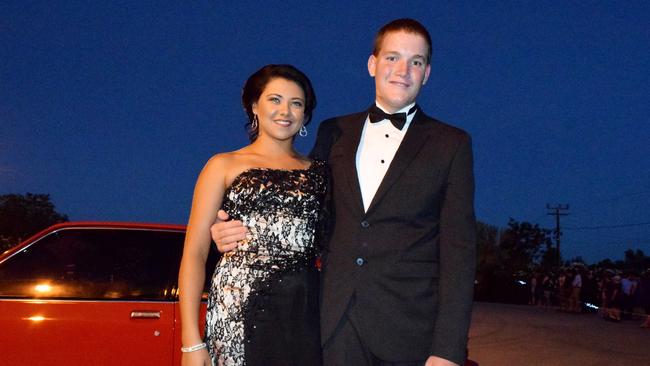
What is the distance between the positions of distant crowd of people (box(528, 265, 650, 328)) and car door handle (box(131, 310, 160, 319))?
14742 millimetres

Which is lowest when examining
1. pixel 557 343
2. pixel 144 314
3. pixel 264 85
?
pixel 557 343

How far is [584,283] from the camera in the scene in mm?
25328

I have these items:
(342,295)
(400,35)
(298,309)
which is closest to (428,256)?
(342,295)

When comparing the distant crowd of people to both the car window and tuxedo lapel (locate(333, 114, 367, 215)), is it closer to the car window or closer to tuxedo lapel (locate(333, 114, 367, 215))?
the car window

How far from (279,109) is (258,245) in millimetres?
716

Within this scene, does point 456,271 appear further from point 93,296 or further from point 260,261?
point 93,296

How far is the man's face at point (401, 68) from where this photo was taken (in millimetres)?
3029

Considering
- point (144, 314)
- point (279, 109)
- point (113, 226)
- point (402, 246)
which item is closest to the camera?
point (402, 246)

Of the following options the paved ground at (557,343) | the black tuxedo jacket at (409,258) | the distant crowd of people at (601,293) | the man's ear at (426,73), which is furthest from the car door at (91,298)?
the distant crowd of people at (601,293)

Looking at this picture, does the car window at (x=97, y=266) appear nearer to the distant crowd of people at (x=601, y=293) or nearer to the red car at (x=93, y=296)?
the red car at (x=93, y=296)

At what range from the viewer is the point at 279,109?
3.38 m

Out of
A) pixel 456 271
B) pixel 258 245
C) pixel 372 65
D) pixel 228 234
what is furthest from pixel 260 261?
pixel 372 65

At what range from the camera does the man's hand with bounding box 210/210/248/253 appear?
3027 millimetres

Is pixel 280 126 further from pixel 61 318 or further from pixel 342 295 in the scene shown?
pixel 61 318
